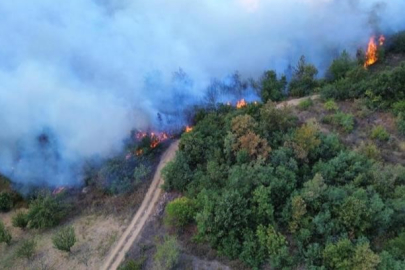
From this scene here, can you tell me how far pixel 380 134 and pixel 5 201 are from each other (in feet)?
89.5

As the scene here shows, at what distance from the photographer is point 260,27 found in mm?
40844

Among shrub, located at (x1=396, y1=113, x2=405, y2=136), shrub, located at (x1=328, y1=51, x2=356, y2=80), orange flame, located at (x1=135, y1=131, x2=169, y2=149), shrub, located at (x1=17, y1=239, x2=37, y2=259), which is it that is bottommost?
shrub, located at (x1=17, y1=239, x2=37, y2=259)

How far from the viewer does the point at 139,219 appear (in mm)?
28875

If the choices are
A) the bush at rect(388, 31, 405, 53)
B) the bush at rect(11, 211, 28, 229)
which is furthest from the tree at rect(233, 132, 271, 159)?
the bush at rect(388, 31, 405, 53)

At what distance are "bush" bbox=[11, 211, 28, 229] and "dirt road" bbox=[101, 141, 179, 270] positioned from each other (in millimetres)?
6911

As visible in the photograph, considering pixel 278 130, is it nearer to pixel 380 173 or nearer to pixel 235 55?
pixel 380 173

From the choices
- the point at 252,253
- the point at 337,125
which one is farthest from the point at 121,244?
the point at 337,125

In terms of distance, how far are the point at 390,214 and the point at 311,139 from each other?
6.90 m

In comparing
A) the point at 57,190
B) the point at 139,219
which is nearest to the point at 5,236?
the point at 57,190

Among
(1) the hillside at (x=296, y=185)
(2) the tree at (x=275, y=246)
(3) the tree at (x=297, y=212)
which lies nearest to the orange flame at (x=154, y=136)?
(1) the hillside at (x=296, y=185)

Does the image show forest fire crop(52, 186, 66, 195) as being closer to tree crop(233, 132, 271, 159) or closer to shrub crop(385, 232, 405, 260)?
tree crop(233, 132, 271, 159)

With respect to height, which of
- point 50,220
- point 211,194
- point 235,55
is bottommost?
point 50,220

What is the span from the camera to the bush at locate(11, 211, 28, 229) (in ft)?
96.2

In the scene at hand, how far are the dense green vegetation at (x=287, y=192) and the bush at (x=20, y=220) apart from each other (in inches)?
382
